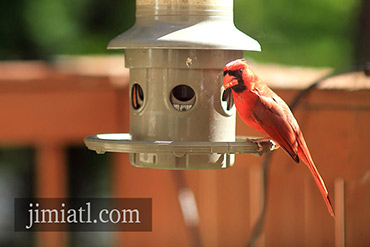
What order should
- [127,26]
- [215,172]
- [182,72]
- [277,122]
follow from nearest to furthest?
1. [277,122]
2. [182,72]
3. [215,172]
4. [127,26]

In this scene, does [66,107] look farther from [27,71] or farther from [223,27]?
[223,27]

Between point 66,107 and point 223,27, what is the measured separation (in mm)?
1837

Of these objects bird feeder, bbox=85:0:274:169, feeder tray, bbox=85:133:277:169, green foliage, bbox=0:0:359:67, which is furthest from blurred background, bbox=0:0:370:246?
green foliage, bbox=0:0:359:67

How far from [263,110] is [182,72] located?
35cm

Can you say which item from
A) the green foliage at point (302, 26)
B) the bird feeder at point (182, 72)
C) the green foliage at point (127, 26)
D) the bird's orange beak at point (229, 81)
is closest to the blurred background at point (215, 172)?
the bird feeder at point (182, 72)

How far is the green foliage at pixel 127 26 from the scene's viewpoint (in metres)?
7.75

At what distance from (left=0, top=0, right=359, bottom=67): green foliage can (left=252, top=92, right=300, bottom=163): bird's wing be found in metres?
4.76

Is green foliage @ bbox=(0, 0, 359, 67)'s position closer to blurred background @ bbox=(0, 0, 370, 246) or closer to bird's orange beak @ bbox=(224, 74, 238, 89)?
blurred background @ bbox=(0, 0, 370, 246)

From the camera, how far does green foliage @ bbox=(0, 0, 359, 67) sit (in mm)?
7750

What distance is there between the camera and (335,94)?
3.87 m

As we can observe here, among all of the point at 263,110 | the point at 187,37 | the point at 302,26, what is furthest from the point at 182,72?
the point at 302,26

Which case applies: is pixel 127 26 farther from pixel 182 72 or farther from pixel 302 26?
pixel 182 72

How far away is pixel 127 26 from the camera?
792 cm

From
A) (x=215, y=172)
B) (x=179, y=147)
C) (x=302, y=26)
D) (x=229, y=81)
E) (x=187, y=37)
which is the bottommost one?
(x=215, y=172)
